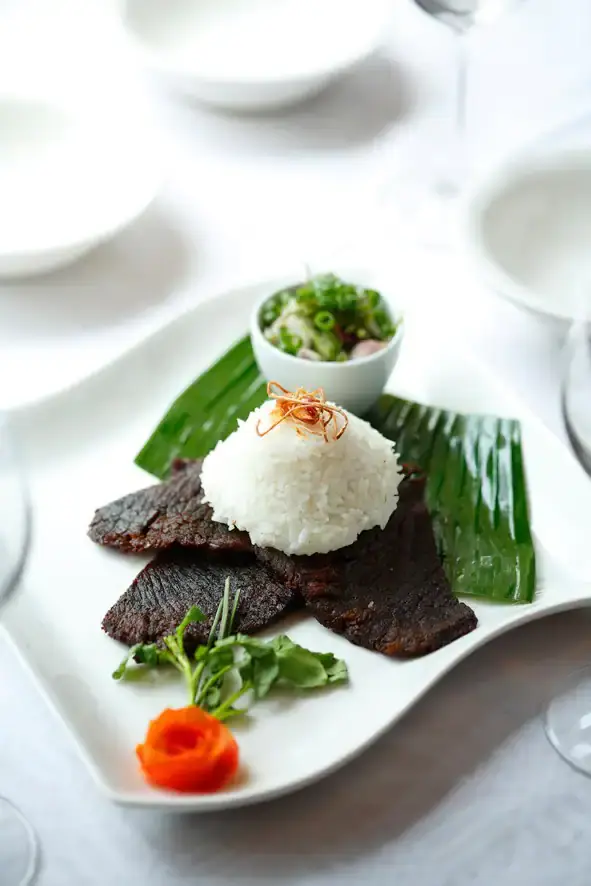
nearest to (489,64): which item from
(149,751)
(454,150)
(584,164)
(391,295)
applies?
(454,150)

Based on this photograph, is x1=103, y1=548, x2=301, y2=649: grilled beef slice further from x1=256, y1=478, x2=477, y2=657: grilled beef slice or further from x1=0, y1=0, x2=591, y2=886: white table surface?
x1=0, y1=0, x2=591, y2=886: white table surface

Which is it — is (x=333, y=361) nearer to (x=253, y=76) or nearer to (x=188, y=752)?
(x=188, y=752)

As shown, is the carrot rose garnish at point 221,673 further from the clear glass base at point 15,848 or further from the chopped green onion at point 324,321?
the chopped green onion at point 324,321

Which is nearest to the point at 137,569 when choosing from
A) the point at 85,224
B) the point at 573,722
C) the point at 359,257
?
the point at 573,722

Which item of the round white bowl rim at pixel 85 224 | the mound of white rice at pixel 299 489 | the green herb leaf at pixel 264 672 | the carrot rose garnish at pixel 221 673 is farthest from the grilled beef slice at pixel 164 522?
the round white bowl rim at pixel 85 224

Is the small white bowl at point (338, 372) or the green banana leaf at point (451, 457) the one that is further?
the small white bowl at point (338, 372)

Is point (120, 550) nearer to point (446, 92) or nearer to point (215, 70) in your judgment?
point (215, 70)
